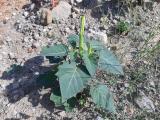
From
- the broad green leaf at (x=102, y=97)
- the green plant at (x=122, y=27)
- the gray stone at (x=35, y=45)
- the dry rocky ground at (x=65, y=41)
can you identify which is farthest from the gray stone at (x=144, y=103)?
the gray stone at (x=35, y=45)

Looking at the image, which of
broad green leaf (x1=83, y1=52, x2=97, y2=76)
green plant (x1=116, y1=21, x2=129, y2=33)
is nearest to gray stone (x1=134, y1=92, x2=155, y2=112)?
broad green leaf (x1=83, y1=52, x2=97, y2=76)

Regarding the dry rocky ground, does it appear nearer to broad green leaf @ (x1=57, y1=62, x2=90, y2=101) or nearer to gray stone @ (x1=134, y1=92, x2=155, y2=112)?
gray stone @ (x1=134, y1=92, x2=155, y2=112)

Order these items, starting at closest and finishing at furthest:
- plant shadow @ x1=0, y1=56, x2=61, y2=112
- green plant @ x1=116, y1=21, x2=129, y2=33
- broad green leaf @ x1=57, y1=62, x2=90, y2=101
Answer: broad green leaf @ x1=57, y1=62, x2=90, y2=101 → plant shadow @ x1=0, y1=56, x2=61, y2=112 → green plant @ x1=116, y1=21, x2=129, y2=33

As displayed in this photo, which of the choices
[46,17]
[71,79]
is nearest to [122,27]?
[46,17]

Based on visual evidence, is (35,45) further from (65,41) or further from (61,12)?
(61,12)

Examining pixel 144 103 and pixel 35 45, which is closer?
pixel 144 103

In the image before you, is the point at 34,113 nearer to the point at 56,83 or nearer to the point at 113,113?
the point at 56,83
